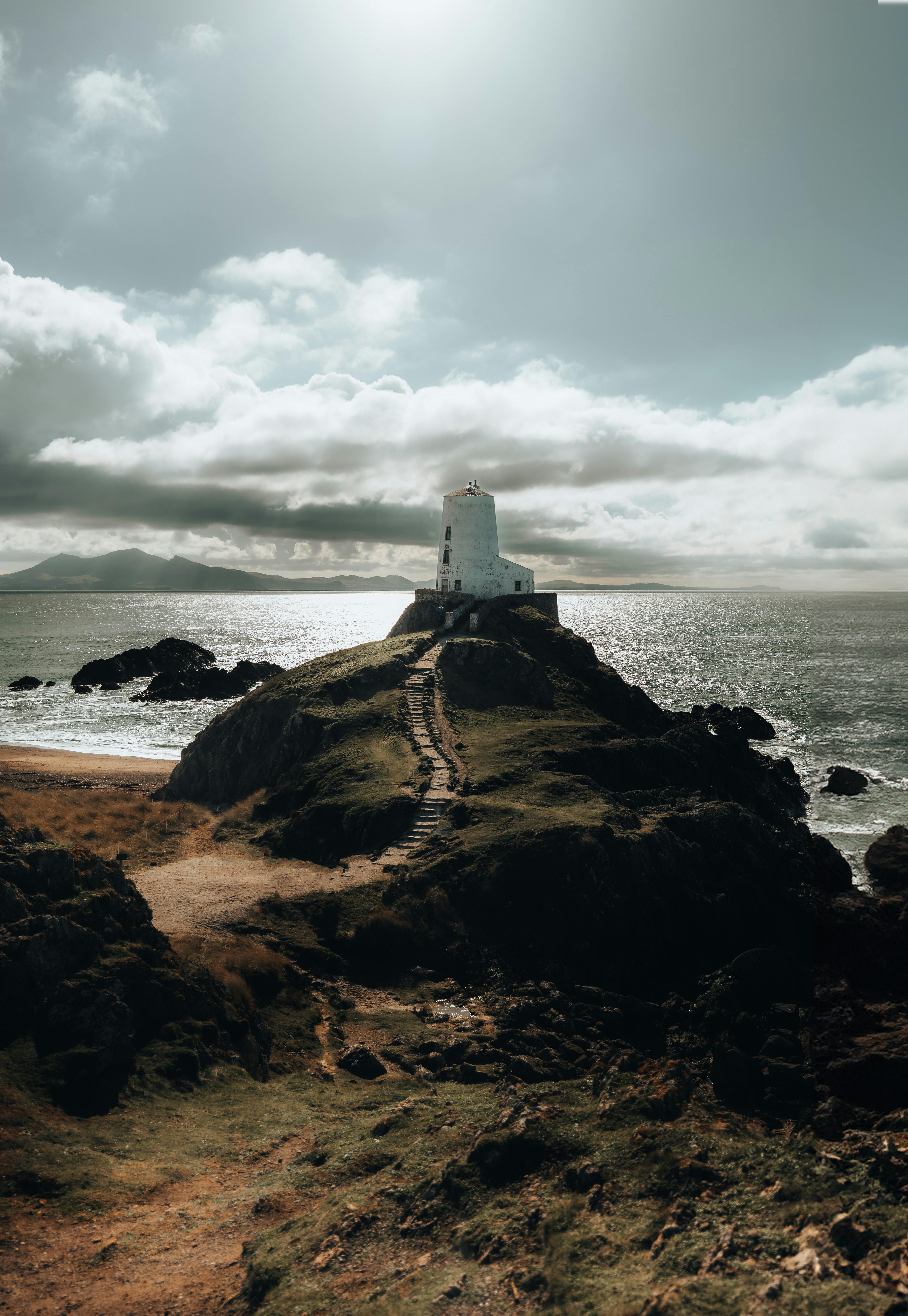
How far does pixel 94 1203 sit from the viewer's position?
1038cm

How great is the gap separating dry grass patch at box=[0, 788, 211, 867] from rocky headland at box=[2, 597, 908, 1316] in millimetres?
3107

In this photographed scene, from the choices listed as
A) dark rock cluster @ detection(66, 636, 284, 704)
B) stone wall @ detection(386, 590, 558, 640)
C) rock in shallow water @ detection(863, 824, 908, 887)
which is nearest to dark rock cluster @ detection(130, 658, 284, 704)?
dark rock cluster @ detection(66, 636, 284, 704)

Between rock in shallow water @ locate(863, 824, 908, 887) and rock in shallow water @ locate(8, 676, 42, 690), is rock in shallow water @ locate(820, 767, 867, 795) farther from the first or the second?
rock in shallow water @ locate(8, 676, 42, 690)

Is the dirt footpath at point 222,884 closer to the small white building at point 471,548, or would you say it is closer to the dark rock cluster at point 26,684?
the small white building at point 471,548

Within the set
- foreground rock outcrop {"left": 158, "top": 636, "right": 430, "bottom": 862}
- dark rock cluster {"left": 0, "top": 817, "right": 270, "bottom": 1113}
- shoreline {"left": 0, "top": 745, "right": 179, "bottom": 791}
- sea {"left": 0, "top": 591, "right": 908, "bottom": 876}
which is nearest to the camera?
dark rock cluster {"left": 0, "top": 817, "right": 270, "bottom": 1113}

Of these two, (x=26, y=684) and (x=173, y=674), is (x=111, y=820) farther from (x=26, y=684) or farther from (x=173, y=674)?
(x=26, y=684)

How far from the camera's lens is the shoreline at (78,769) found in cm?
4619

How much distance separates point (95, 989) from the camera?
48.1 ft

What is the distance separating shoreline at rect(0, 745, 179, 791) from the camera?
4619cm

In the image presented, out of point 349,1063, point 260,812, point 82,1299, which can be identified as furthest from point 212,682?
point 82,1299

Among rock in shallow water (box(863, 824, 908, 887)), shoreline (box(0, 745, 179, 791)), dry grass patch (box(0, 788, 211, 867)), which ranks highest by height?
dry grass patch (box(0, 788, 211, 867))

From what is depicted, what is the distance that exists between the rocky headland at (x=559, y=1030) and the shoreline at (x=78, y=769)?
8185mm

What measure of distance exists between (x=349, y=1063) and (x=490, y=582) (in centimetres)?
4543

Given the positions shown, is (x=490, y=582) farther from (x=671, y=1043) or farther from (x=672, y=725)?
(x=671, y=1043)
